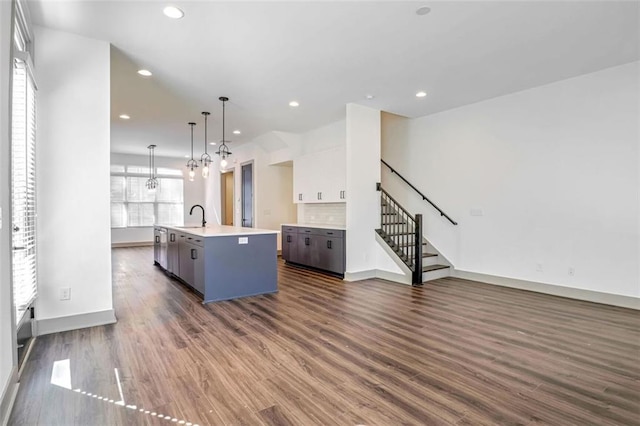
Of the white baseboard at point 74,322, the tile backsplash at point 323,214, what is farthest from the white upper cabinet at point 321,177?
the white baseboard at point 74,322

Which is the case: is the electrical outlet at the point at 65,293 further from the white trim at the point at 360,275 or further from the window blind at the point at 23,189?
the white trim at the point at 360,275

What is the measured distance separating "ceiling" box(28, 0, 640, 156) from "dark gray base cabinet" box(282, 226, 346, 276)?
7.70 ft

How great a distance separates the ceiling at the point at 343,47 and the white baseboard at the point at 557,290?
116 inches

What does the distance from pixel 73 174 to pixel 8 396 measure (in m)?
2.11

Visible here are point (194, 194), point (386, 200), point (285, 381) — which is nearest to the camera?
point (285, 381)

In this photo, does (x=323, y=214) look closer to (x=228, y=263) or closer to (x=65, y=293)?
(x=228, y=263)

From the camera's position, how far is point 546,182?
15.8 feet

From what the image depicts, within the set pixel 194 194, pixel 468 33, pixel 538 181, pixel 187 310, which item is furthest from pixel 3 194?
pixel 194 194

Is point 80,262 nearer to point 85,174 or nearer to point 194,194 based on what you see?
point 85,174

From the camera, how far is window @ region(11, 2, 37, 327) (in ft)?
8.61

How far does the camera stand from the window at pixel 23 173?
2623 mm

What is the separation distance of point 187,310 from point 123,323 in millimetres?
685

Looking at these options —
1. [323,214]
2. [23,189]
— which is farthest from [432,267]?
[23,189]

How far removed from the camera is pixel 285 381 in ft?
7.66
